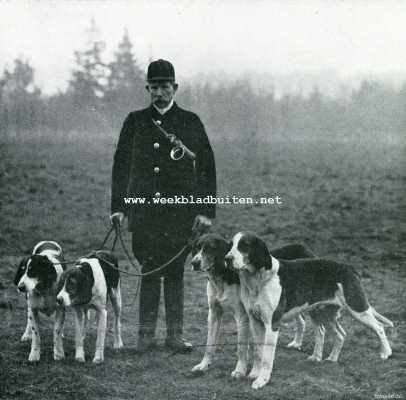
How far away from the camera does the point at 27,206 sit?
686 cm

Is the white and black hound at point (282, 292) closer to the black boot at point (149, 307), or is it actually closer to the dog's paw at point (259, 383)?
the dog's paw at point (259, 383)

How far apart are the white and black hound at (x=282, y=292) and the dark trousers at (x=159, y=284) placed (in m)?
0.99

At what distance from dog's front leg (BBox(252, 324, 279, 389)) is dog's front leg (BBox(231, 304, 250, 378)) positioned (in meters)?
0.20

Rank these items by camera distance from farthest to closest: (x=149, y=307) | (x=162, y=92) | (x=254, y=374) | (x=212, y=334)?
(x=149, y=307)
(x=162, y=92)
(x=212, y=334)
(x=254, y=374)

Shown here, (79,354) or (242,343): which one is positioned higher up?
(242,343)

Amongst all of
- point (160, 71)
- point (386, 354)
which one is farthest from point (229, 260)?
point (160, 71)

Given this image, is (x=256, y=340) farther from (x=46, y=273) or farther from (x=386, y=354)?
(x=46, y=273)

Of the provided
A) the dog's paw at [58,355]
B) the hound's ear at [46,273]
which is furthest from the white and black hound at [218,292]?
the hound's ear at [46,273]

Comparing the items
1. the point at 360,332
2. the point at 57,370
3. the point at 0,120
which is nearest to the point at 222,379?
the point at 57,370

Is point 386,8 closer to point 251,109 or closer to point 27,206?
point 251,109

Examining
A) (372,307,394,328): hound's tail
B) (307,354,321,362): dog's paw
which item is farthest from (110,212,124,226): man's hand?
(372,307,394,328): hound's tail

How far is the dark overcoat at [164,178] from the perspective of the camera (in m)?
4.91

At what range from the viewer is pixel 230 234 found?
805cm

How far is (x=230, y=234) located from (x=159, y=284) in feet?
10.1
